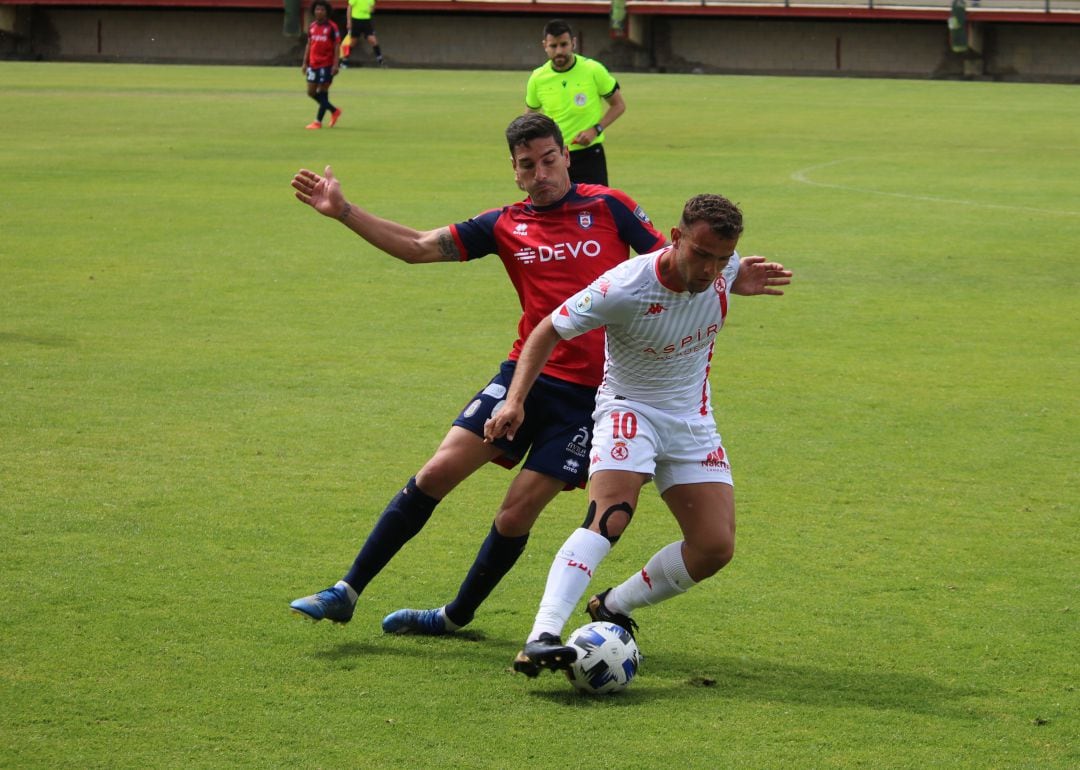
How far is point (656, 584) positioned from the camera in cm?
584

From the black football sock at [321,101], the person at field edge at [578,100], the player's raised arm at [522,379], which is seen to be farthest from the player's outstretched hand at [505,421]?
the black football sock at [321,101]

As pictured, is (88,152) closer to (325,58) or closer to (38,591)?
(325,58)

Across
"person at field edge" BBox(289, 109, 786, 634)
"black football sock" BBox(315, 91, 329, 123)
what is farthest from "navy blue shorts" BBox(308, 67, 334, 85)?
"person at field edge" BBox(289, 109, 786, 634)

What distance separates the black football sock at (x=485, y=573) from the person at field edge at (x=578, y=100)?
431 inches

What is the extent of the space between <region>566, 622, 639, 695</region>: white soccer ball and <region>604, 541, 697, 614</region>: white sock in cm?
29

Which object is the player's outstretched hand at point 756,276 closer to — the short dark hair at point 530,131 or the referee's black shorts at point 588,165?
the short dark hair at point 530,131

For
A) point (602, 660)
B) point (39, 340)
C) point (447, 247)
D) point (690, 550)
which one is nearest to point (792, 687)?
point (690, 550)

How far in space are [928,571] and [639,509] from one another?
1.64m

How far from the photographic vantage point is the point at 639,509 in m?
7.93

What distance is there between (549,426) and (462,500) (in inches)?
81.2

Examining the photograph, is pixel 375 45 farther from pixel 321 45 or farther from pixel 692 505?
pixel 692 505

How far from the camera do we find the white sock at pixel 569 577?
538 cm

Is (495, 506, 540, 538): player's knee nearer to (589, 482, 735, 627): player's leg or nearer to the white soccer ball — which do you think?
(589, 482, 735, 627): player's leg

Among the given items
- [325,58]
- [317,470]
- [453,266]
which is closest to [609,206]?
[317,470]
